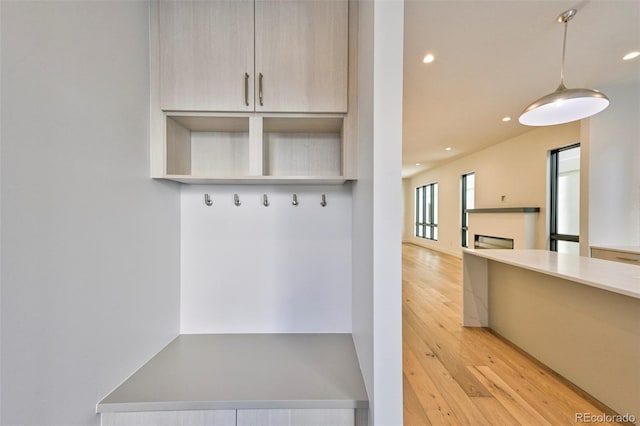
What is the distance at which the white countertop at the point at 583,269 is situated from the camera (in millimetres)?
1436

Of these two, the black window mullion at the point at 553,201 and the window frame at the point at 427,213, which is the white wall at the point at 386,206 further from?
the window frame at the point at 427,213

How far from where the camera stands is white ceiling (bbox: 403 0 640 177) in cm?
185

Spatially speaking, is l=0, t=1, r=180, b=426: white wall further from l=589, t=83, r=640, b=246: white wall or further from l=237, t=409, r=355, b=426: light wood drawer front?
l=589, t=83, r=640, b=246: white wall

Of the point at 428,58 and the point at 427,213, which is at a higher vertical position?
the point at 428,58

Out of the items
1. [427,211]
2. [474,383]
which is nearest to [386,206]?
→ [474,383]

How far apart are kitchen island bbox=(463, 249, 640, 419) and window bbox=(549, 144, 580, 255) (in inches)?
96.9

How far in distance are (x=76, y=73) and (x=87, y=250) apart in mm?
634

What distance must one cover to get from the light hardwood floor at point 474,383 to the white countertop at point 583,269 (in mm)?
Answer: 828

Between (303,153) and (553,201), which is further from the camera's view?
(553,201)

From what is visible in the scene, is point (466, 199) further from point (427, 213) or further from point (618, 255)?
point (618, 255)

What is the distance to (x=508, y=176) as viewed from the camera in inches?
208

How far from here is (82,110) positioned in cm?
88

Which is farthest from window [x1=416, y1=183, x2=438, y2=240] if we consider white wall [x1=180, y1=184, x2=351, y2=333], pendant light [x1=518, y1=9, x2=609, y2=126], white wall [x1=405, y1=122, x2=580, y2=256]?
white wall [x1=180, y1=184, x2=351, y2=333]

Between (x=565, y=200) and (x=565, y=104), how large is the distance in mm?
3387
